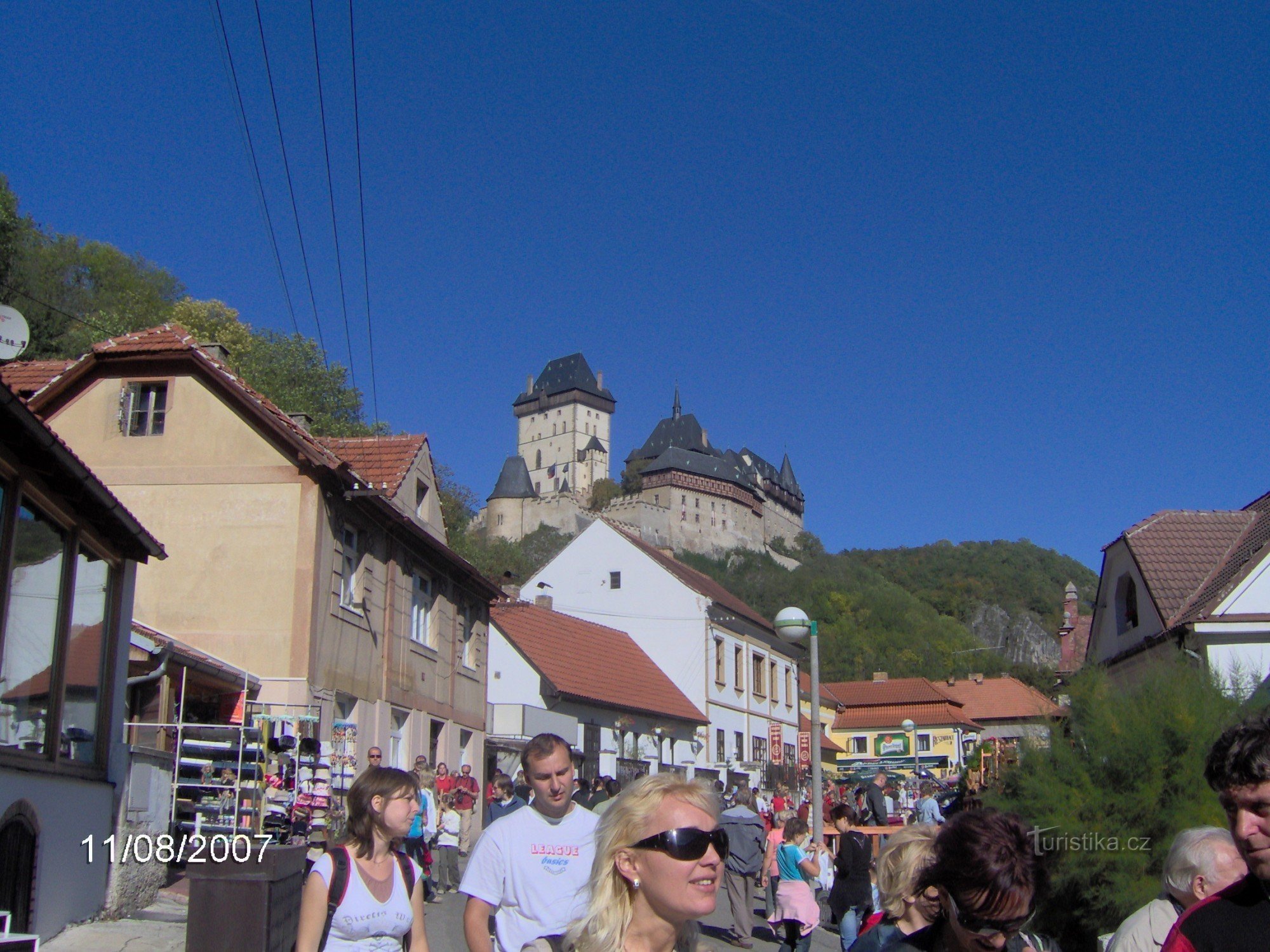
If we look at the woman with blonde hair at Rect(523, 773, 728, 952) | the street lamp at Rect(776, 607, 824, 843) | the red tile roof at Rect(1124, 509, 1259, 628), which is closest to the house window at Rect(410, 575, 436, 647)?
the street lamp at Rect(776, 607, 824, 843)

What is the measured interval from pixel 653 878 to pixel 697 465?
454 ft

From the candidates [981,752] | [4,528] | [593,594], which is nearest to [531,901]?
[4,528]

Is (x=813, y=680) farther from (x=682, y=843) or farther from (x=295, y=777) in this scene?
(x=682, y=843)

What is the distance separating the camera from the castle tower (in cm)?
15962

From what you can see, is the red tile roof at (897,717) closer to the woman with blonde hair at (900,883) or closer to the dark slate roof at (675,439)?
the woman with blonde hair at (900,883)

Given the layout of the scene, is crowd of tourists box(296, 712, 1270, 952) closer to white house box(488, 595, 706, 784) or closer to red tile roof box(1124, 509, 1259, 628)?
red tile roof box(1124, 509, 1259, 628)

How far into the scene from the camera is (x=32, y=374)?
20.5m

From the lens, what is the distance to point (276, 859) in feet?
28.8

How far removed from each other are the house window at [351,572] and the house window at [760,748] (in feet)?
96.4

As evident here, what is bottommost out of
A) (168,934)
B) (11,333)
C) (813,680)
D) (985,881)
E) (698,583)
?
(168,934)

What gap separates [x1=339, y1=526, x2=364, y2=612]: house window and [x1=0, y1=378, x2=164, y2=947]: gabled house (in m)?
7.59

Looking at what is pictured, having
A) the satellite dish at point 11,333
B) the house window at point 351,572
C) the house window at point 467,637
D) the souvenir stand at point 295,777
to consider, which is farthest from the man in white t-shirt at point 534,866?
the house window at point 467,637

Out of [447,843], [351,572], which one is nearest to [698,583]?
[351,572]

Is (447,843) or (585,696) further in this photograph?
(585,696)
